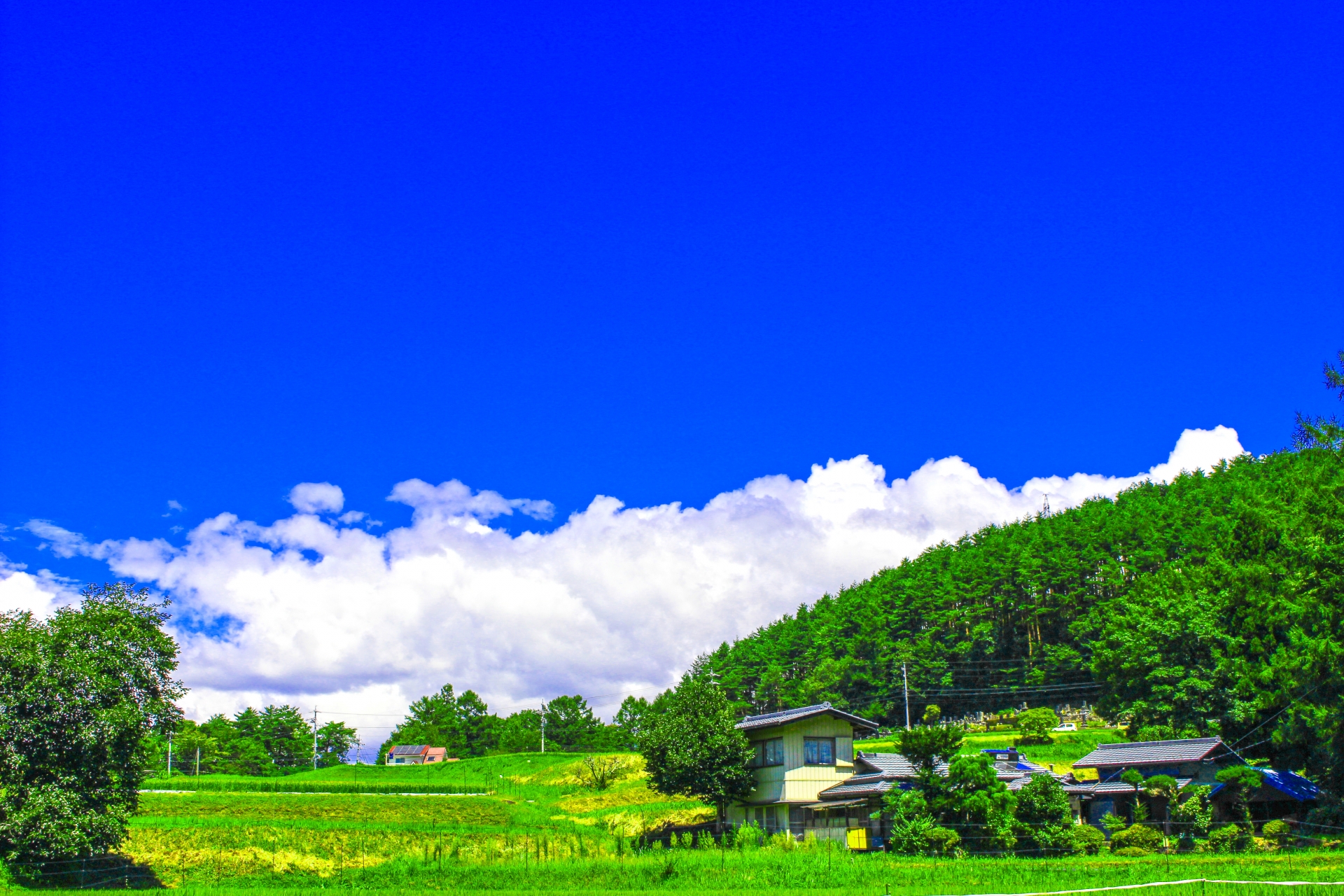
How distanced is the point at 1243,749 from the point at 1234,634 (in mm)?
6936

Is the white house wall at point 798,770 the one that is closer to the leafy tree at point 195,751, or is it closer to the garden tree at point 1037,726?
the garden tree at point 1037,726

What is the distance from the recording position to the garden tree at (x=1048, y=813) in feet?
112

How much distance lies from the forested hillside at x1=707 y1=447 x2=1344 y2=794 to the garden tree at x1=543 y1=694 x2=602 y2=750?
18827 mm

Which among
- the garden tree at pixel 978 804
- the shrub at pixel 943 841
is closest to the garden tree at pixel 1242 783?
the garden tree at pixel 978 804

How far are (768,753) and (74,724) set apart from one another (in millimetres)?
29761

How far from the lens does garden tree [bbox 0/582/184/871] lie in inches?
1156

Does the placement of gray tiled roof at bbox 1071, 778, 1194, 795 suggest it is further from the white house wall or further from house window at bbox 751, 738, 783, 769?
house window at bbox 751, 738, 783, 769

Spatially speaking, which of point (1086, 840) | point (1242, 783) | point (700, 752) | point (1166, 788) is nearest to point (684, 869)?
point (700, 752)

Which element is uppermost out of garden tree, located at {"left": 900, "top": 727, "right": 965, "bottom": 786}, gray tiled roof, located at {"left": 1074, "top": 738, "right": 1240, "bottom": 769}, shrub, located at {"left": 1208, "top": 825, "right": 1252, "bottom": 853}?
garden tree, located at {"left": 900, "top": 727, "right": 965, "bottom": 786}

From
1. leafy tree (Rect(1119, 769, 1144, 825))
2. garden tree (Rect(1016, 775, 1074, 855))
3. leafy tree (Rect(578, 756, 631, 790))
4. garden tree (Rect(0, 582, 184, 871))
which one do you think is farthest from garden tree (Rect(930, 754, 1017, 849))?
leafy tree (Rect(578, 756, 631, 790))

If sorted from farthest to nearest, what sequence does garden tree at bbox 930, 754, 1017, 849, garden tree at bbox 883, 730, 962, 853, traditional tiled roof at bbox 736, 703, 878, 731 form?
traditional tiled roof at bbox 736, 703, 878, 731, garden tree at bbox 883, 730, 962, 853, garden tree at bbox 930, 754, 1017, 849

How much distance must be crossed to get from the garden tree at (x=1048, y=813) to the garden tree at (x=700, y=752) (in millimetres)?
14532

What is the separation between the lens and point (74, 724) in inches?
1201

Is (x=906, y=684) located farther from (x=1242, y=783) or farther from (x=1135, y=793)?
(x=1242, y=783)
